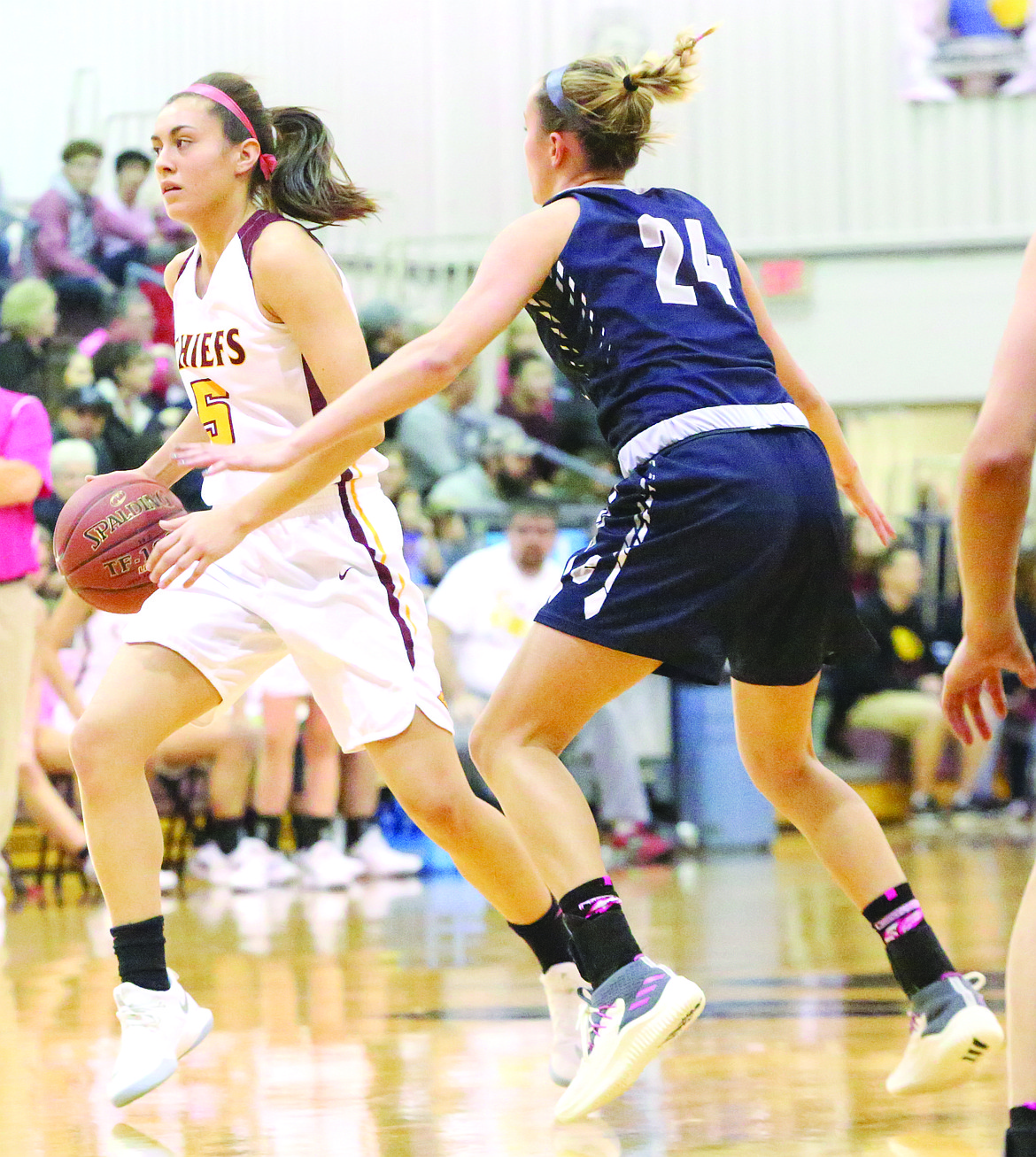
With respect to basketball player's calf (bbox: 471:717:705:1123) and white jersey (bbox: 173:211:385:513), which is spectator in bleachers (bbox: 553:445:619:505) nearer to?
white jersey (bbox: 173:211:385:513)

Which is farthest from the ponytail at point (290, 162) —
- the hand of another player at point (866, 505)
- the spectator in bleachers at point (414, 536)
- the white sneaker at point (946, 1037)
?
the spectator in bleachers at point (414, 536)

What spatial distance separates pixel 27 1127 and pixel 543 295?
1595 millimetres

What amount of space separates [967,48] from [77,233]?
752cm

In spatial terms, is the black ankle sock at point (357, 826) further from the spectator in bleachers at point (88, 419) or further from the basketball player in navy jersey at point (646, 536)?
the basketball player in navy jersey at point (646, 536)

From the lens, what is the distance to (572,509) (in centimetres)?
966

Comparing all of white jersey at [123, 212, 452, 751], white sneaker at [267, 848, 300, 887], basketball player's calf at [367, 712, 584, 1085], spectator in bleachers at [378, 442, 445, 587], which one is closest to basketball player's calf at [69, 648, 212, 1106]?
white jersey at [123, 212, 452, 751]

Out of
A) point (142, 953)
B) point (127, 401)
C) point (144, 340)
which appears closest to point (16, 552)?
point (142, 953)

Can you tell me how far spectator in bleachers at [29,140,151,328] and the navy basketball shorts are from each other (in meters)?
8.83

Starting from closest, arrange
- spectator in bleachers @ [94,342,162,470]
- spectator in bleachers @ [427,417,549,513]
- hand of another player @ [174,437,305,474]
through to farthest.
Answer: hand of another player @ [174,437,305,474] → spectator in bleachers @ [94,342,162,470] → spectator in bleachers @ [427,417,549,513]

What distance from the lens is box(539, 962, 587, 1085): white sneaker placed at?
3041mm

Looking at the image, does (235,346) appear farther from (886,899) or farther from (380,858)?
(380,858)

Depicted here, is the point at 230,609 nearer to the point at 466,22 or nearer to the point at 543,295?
the point at 543,295

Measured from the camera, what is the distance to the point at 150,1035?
9.59 feet

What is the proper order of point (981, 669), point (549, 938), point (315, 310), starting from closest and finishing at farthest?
point (981, 669)
point (315, 310)
point (549, 938)
